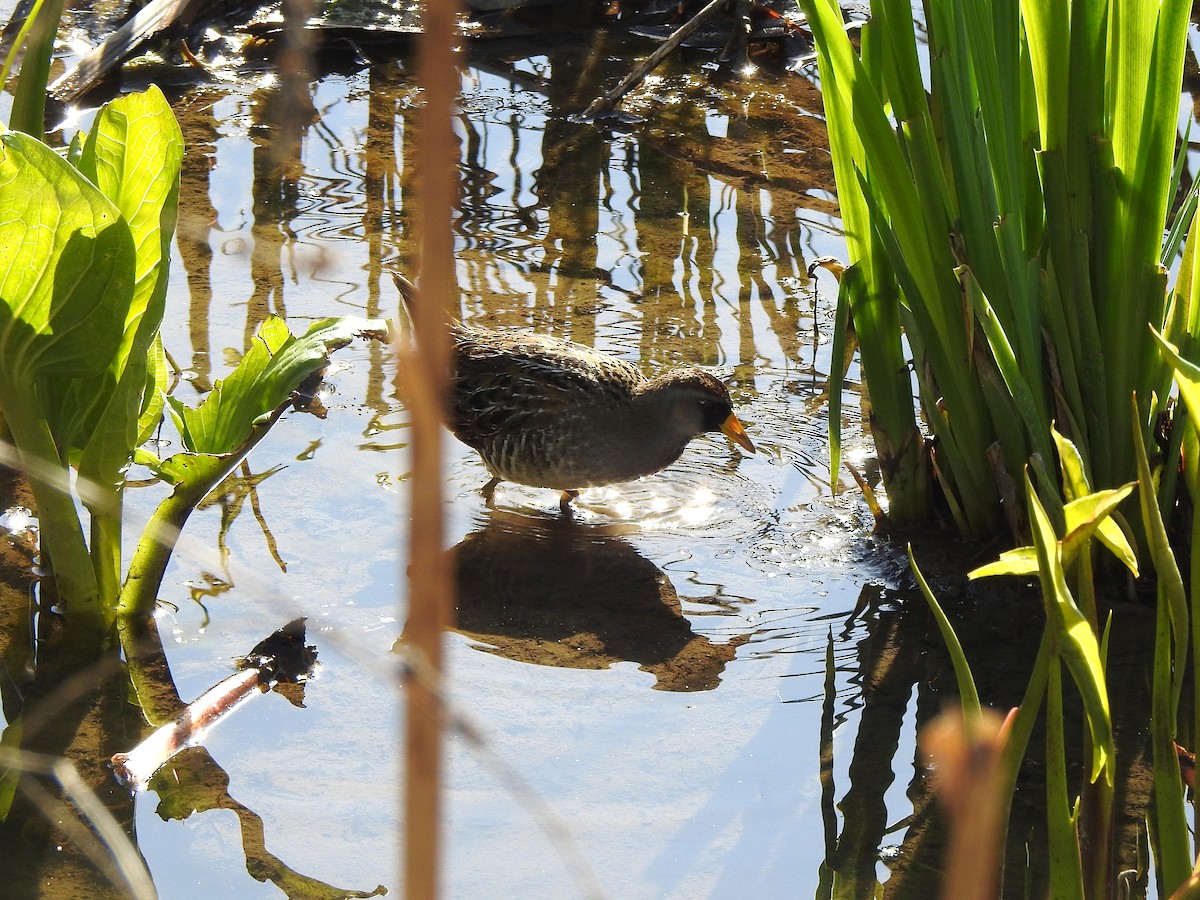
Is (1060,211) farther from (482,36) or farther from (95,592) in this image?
(482,36)

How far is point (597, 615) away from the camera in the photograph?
151 inches

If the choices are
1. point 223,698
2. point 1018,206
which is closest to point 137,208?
point 223,698

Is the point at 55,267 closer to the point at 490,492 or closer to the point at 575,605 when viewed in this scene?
the point at 575,605

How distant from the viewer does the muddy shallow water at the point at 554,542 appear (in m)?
2.87

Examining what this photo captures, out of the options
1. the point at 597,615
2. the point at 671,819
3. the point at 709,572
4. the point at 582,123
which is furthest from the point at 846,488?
the point at 582,123

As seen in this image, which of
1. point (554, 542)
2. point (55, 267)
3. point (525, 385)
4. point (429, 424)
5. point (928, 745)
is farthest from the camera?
point (525, 385)

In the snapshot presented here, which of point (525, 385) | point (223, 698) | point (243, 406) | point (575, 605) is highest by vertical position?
point (525, 385)

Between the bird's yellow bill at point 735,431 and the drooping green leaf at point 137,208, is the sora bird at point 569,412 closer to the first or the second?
the bird's yellow bill at point 735,431

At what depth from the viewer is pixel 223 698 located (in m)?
3.18

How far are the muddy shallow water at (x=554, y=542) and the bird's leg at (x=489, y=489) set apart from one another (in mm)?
30

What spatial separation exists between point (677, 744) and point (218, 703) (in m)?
1.10

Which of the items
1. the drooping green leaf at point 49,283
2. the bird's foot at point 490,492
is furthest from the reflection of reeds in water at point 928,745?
the drooping green leaf at point 49,283

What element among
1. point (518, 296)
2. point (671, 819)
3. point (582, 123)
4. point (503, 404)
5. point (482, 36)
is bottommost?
point (671, 819)

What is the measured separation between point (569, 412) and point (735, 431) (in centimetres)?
56
